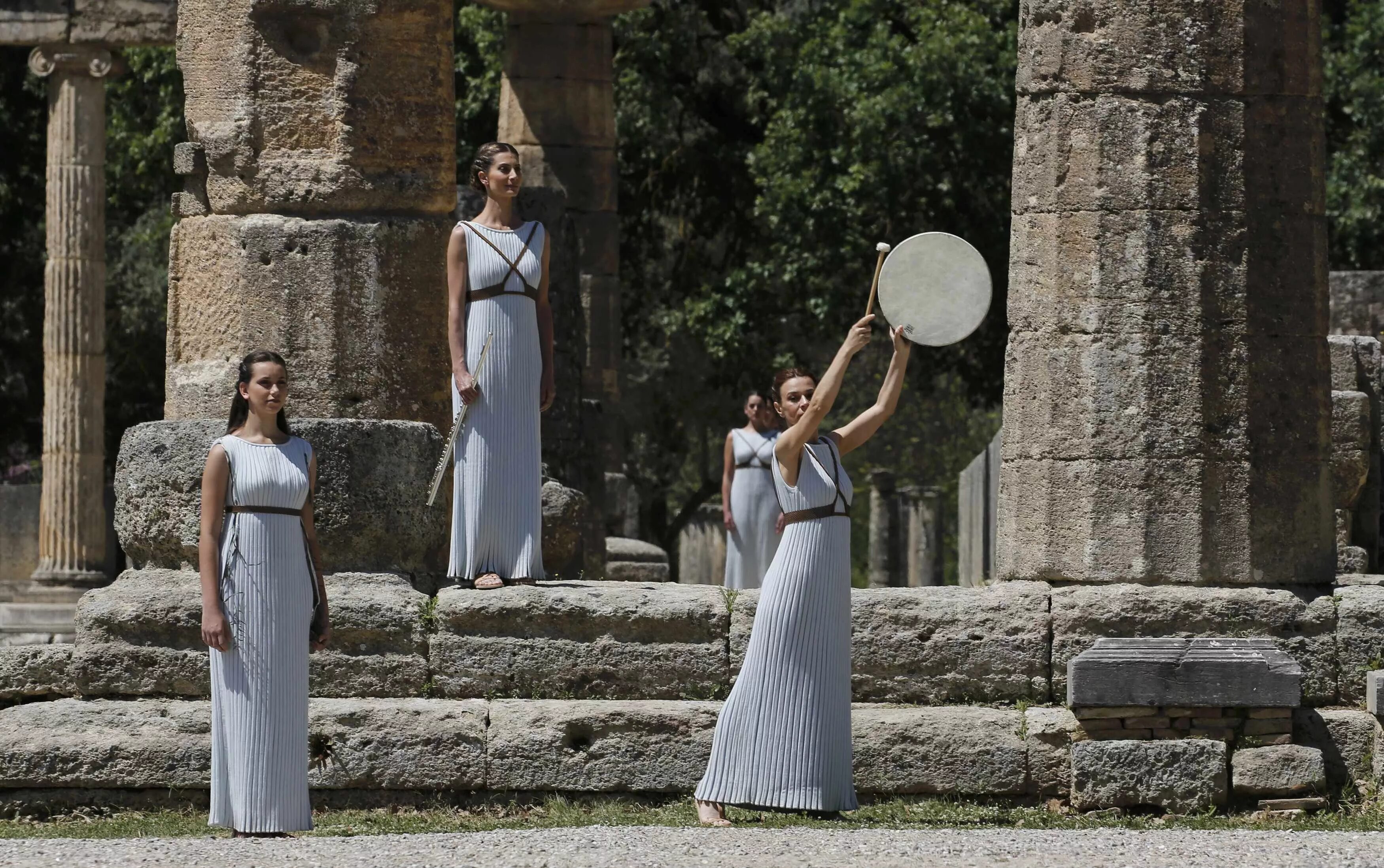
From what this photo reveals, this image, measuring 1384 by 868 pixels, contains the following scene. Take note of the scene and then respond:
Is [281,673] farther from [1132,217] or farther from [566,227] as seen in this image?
[566,227]

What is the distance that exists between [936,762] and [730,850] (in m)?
1.88

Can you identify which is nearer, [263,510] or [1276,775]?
[263,510]

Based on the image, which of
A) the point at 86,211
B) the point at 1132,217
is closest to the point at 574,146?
the point at 86,211

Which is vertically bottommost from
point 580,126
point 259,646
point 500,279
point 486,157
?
point 259,646

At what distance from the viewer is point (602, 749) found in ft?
28.4

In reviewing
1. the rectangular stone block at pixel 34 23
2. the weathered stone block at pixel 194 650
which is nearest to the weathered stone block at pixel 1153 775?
the weathered stone block at pixel 194 650

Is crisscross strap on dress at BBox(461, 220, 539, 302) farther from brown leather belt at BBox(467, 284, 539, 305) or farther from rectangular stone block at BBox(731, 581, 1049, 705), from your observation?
rectangular stone block at BBox(731, 581, 1049, 705)

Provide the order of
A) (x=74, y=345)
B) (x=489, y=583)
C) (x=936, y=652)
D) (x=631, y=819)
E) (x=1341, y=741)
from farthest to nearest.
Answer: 1. (x=74, y=345)
2. (x=489, y=583)
3. (x=936, y=652)
4. (x=1341, y=741)
5. (x=631, y=819)

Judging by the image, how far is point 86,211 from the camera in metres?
19.4

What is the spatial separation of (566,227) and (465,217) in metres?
0.69

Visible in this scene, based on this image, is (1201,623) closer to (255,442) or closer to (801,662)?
(801,662)

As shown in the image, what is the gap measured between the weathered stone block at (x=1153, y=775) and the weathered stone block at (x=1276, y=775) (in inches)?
3.1

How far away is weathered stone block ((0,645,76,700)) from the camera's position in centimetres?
888

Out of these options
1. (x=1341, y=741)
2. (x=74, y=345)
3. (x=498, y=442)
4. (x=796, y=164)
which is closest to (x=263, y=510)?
(x=498, y=442)
